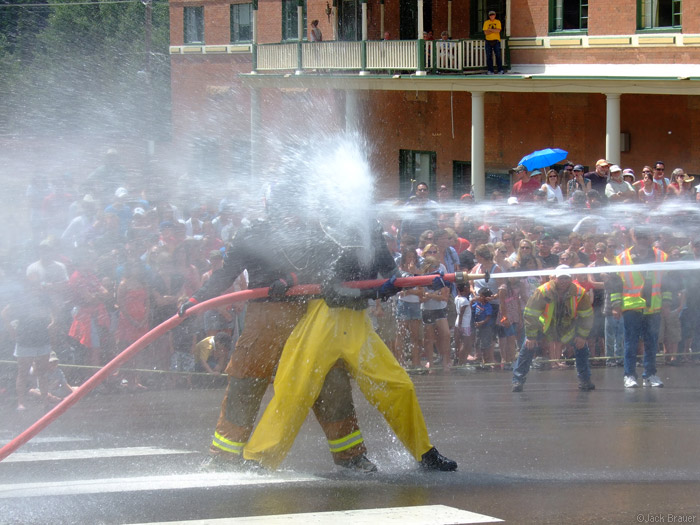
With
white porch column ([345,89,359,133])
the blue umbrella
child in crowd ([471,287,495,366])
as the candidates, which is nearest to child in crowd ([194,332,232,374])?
child in crowd ([471,287,495,366])

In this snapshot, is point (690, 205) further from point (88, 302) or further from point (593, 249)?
point (88, 302)

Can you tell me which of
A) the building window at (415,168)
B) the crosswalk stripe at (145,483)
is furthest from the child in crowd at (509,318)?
the building window at (415,168)

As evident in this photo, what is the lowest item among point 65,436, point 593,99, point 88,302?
point 65,436

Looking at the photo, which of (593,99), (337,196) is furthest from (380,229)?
(593,99)

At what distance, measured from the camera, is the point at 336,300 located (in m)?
6.44

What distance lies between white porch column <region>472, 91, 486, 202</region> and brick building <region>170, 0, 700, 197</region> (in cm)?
3

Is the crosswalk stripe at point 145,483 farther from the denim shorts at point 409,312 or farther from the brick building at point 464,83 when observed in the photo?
the brick building at point 464,83

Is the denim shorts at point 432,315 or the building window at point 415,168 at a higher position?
the building window at point 415,168

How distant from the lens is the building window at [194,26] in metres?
32.7

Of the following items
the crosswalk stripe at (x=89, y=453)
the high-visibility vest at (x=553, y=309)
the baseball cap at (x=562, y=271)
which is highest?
the baseball cap at (x=562, y=271)

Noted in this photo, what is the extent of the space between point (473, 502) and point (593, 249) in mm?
5219

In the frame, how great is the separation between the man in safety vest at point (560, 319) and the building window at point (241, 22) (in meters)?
23.0

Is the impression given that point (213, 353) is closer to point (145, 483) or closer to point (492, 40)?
point (145, 483)

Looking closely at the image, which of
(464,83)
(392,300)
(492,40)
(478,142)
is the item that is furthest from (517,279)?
(464,83)
